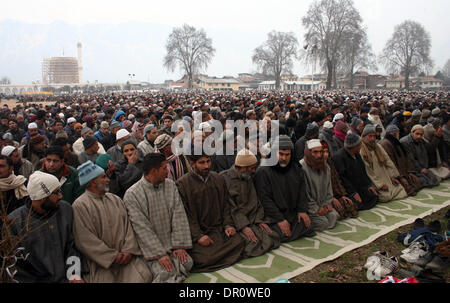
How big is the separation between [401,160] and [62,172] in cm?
504

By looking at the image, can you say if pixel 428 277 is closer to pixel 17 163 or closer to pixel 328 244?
pixel 328 244

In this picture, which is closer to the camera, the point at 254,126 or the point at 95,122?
the point at 254,126

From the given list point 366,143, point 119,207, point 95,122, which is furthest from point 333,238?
point 95,122

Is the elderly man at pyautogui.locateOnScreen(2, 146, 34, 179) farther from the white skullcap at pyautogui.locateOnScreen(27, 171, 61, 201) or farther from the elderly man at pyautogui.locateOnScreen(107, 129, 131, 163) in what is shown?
the white skullcap at pyautogui.locateOnScreen(27, 171, 61, 201)

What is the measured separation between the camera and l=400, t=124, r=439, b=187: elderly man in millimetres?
5692

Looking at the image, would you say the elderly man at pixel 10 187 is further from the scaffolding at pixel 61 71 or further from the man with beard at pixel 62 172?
the scaffolding at pixel 61 71

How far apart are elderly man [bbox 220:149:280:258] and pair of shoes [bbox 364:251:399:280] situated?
0.94 m

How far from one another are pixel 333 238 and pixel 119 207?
7.91 feet

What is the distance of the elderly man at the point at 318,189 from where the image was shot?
159 inches

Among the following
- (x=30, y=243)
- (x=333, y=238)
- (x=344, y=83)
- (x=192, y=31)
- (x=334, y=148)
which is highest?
(x=192, y=31)

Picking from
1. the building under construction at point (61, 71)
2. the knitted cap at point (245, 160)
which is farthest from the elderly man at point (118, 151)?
the building under construction at point (61, 71)

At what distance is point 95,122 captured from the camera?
8.82 meters

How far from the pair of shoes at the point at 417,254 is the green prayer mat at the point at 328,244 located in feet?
1.40
